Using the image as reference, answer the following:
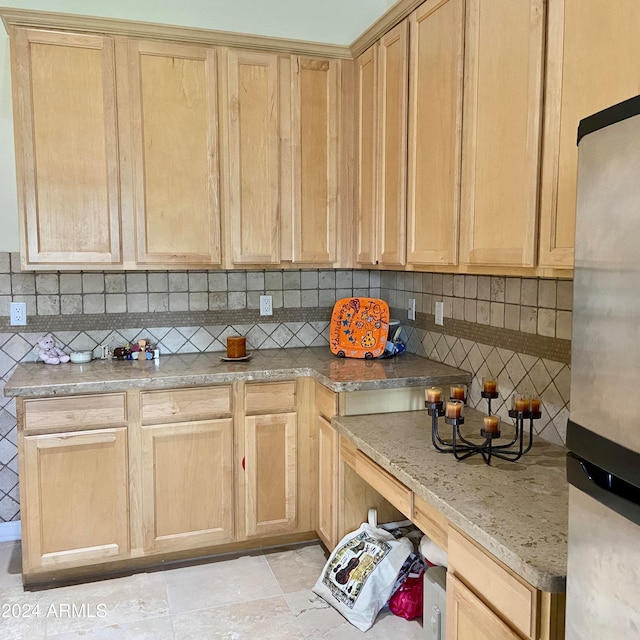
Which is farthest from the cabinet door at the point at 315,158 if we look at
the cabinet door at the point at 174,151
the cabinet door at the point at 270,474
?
the cabinet door at the point at 270,474

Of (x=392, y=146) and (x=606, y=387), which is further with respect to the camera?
(x=392, y=146)

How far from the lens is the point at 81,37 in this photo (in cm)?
266

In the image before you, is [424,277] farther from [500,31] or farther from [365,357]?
[500,31]

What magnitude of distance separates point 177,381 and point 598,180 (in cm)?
215

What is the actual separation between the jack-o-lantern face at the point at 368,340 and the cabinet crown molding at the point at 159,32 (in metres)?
1.42

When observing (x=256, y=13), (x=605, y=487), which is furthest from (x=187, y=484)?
(x=256, y=13)

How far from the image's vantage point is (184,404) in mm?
2730

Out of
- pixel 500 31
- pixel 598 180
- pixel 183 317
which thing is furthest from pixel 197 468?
pixel 598 180

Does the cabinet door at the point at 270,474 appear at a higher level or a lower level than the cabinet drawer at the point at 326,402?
lower

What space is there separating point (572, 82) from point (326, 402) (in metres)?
1.65

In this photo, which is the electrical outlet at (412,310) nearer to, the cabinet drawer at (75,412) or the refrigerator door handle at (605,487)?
the cabinet drawer at (75,412)

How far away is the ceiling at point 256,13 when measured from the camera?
2.93 meters

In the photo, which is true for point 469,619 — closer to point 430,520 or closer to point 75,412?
point 430,520

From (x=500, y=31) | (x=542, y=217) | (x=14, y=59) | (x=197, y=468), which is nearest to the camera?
(x=542, y=217)
